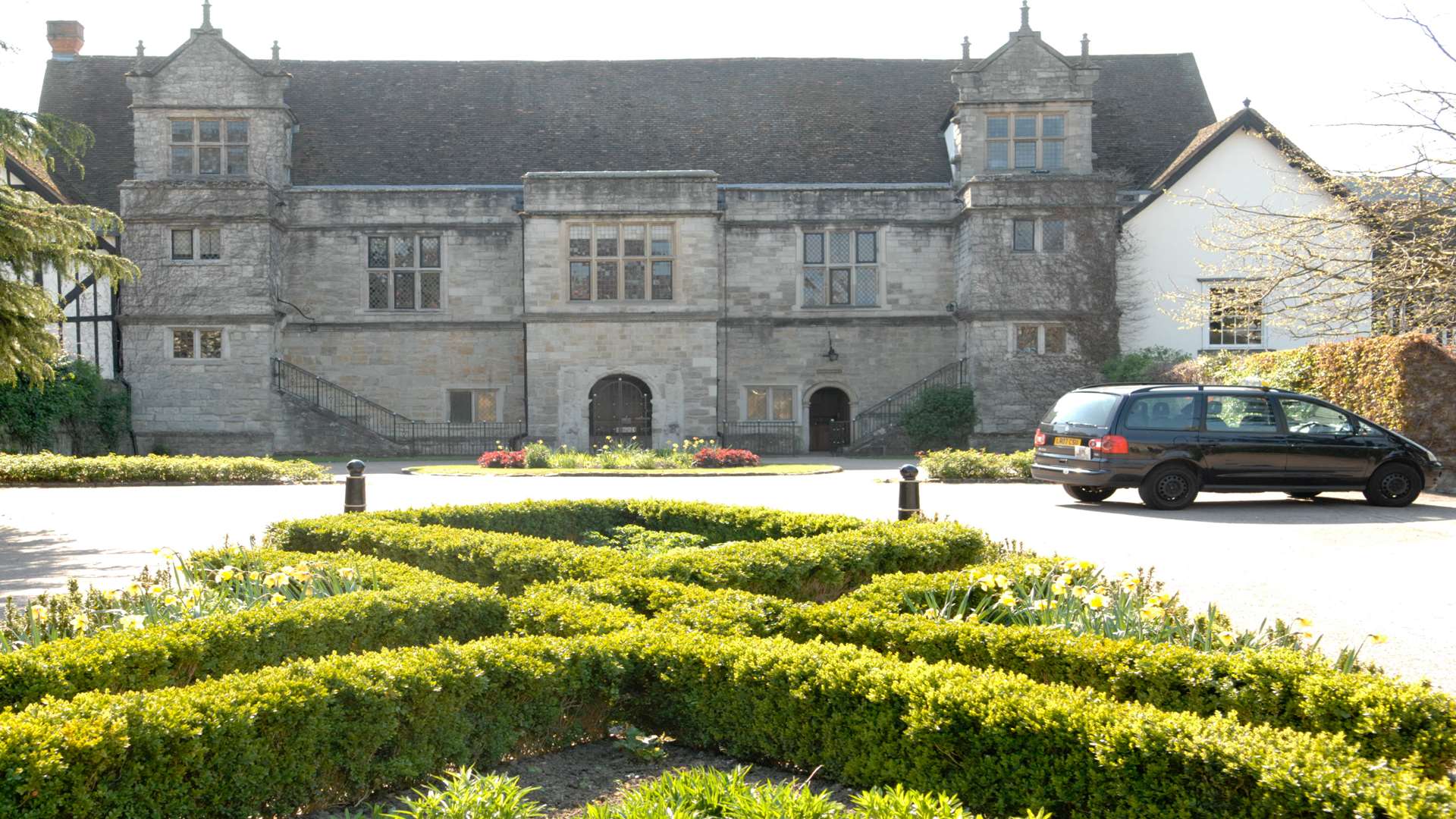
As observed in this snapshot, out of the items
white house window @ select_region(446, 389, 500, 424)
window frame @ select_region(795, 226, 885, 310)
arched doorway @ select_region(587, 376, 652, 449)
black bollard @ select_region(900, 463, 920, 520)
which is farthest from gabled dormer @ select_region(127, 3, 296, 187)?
black bollard @ select_region(900, 463, 920, 520)

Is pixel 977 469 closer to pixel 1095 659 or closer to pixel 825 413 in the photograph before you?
pixel 825 413

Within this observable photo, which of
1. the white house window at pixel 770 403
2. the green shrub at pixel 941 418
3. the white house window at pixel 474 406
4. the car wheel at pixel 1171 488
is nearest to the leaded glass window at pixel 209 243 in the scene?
the white house window at pixel 474 406

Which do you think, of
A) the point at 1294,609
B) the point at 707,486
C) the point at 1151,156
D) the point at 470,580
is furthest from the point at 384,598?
the point at 1151,156

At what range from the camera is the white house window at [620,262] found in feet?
93.6

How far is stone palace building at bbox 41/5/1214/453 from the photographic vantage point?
91.2 feet

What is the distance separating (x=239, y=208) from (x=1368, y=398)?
78.1ft

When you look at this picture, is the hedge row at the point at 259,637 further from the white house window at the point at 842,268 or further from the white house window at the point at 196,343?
the white house window at the point at 842,268

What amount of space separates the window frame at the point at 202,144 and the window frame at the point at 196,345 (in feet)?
12.2

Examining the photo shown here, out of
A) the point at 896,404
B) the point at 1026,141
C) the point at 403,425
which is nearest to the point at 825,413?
→ the point at 896,404

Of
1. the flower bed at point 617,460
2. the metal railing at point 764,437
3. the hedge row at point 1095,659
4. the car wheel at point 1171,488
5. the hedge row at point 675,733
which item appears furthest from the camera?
the metal railing at point 764,437

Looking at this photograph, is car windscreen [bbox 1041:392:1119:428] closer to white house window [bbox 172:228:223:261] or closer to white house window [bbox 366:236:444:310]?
white house window [bbox 366:236:444:310]

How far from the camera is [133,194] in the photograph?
2772 centimetres

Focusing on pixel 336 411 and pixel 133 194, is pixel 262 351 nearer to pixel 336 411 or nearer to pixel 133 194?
pixel 336 411

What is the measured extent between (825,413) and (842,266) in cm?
382
